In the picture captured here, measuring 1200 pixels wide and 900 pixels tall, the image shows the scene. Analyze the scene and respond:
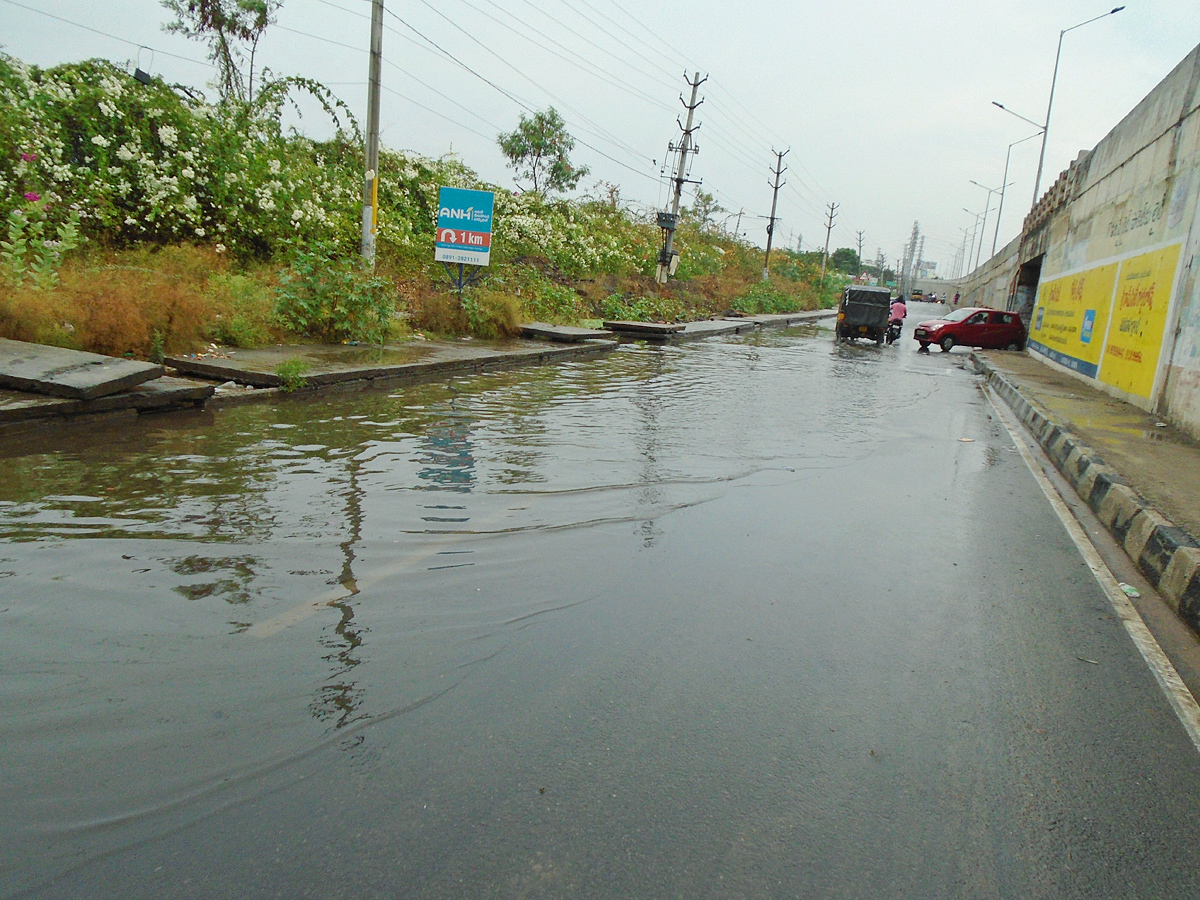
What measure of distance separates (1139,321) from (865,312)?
14.3 meters

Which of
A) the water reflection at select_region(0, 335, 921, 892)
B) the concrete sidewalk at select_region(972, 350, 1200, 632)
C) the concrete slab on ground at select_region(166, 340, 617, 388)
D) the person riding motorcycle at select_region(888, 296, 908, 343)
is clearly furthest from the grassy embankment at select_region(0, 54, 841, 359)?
the person riding motorcycle at select_region(888, 296, 908, 343)

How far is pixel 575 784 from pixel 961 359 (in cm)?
2419

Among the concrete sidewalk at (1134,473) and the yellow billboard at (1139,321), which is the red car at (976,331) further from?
the concrete sidewalk at (1134,473)

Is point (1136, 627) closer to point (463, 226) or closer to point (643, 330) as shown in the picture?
point (463, 226)

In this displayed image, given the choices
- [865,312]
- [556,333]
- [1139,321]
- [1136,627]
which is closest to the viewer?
[1136,627]

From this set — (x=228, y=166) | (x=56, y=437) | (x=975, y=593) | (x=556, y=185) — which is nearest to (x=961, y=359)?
(x=228, y=166)

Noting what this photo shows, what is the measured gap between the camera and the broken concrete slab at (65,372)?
262 inches

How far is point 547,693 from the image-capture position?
9.61ft

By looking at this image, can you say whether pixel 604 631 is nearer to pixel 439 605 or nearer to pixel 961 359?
pixel 439 605

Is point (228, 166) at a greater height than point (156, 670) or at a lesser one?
greater

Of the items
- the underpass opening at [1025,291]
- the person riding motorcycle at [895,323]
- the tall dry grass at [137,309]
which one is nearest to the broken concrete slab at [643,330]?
the person riding motorcycle at [895,323]

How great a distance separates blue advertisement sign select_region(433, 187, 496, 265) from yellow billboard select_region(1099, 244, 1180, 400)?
1107cm

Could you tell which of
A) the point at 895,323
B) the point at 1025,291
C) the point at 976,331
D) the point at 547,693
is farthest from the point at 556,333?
the point at 1025,291

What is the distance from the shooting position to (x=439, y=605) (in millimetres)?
3656
